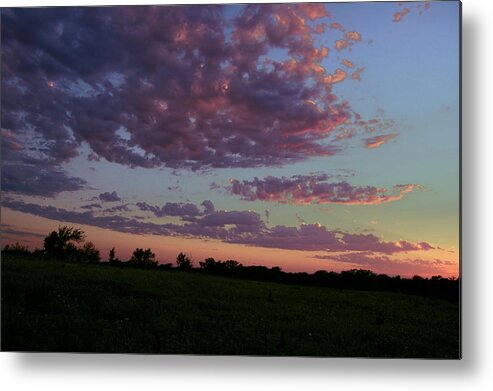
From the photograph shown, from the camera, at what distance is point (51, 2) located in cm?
702

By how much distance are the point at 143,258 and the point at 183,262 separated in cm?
44

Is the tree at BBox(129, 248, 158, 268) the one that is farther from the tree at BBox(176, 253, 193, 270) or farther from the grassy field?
the tree at BBox(176, 253, 193, 270)

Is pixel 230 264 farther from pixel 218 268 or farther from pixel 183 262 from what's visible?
pixel 183 262

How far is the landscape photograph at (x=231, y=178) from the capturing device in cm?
660

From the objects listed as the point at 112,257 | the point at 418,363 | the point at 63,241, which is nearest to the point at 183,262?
the point at 112,257

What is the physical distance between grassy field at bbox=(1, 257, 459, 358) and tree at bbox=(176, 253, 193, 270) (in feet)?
0.24

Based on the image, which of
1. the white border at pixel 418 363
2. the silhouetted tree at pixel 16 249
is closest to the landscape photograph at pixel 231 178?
the silhouetted tree at pixel 16 249

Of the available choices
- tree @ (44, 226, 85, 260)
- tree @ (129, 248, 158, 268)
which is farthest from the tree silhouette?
tree @ (44, 226, 85, 260)

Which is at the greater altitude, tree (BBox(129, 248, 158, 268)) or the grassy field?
tree (BBox(129, 248, 158, 268))

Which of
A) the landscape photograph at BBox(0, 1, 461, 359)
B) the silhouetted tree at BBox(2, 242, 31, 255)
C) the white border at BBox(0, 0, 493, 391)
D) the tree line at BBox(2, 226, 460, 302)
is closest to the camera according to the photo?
the white border at BBox(0, 0, 493, 391)

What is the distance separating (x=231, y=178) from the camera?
6.86 meters

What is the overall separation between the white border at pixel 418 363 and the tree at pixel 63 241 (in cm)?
112

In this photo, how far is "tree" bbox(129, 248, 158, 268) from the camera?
7.00 m

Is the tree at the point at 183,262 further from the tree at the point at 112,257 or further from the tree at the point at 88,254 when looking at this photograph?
the tree at the point at 88,254
